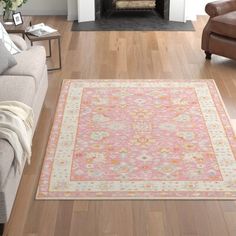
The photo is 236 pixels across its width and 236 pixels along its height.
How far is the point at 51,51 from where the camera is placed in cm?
584

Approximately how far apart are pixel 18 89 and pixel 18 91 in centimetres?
4

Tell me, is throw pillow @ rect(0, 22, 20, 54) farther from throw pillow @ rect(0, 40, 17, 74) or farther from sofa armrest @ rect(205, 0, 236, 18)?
sofa armrest @ rect(205, 0, 236, 18)

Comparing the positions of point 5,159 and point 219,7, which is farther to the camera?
point 219,7

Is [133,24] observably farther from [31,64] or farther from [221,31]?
[31,64]

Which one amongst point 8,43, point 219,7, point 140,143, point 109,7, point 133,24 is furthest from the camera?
point 109,7

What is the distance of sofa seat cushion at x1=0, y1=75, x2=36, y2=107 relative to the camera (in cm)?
363

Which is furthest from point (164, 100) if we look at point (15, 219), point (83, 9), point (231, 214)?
point (83, 9)

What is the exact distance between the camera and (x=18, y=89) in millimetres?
3754

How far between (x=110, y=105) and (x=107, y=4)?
310 cm

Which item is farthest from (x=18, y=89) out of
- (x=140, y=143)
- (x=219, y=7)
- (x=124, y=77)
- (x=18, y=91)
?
(x=219, y=7)

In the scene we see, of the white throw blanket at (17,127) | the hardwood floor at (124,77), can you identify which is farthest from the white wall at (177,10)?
the white throw blanket at (17,127)

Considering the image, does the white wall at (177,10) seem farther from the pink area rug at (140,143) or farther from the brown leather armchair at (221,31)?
the pink area rug at (140,143)

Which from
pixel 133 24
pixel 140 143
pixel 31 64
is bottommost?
pixel 133 24

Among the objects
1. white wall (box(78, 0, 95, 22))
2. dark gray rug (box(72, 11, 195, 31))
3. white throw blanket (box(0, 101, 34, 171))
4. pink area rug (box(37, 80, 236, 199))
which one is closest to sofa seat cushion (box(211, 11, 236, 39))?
pink area rug (box(37, 80, 236, 199))
